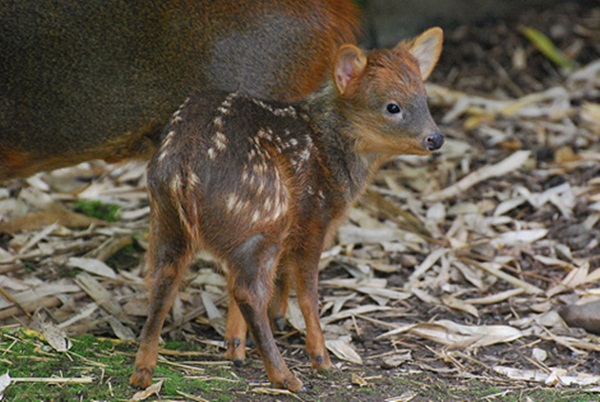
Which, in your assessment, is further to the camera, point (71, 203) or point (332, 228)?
point (71, 203)

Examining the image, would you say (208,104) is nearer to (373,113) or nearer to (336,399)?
(373,113)

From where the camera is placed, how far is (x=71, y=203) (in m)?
6.29

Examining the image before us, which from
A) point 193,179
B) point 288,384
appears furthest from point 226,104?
point 288,384

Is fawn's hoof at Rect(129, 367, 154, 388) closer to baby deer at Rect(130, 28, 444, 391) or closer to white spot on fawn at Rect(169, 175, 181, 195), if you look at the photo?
baby deer at Rect(130, 28, 444, 391)

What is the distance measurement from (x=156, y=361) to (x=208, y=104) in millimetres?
1070

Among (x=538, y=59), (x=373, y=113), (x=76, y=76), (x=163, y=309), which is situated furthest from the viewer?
(x=538, y=59)

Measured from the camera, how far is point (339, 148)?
4.46 m

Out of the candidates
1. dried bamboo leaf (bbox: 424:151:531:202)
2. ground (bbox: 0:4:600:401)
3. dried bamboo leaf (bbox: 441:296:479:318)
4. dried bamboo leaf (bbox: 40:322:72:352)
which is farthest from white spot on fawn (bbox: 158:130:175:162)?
dried bamboo leaf (bbox: 424:151:531:202)

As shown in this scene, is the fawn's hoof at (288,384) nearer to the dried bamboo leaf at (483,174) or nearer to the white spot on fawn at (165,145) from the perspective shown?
the white spot on fawn at (165,145)

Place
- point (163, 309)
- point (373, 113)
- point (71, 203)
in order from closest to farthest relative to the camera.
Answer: point (163, 309) < point (373, 113) < point (71, 203)

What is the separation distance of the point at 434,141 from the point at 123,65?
1608 mm

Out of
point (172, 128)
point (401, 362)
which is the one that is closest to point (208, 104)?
point (172, 128)

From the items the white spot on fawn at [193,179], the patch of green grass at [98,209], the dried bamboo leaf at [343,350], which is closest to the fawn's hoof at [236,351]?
the dried bamboo leaf at [343,350]

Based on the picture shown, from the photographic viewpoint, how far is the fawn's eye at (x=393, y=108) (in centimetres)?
431
